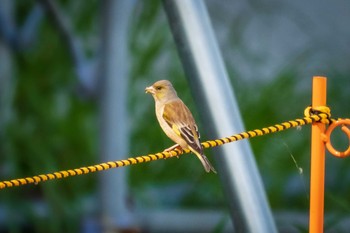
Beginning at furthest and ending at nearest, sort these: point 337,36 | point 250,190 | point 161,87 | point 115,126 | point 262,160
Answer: point 337,36, point 262,160, point 115,126, point 161,87, point 250,190

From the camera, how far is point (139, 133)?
19.9 feet

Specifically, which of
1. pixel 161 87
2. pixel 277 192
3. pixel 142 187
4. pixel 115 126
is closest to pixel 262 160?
pixel 277 192

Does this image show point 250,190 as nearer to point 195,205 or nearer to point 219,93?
point 219,93

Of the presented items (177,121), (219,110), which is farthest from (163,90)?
(219,110)

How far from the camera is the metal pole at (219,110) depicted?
3.72 m

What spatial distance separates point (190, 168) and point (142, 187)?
0.25 metres

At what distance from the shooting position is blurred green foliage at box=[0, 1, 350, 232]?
5.94m

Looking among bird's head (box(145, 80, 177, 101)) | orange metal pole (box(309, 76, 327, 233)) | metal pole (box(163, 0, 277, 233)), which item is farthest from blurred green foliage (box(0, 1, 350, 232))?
orange metal pole (box(309, 76, 327, 233))

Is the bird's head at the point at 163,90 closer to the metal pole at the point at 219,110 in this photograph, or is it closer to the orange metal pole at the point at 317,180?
the metal pole at the point at 219,110

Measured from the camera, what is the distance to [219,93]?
3.78 m

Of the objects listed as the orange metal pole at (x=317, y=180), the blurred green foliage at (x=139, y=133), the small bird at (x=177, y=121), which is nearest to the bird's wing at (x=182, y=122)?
the small bird at (x=177, y=121)

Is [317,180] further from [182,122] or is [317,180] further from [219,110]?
[182,122]

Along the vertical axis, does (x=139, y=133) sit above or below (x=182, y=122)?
above

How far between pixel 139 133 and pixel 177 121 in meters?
2.20
